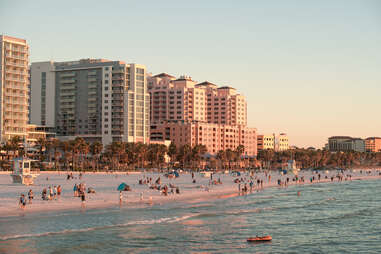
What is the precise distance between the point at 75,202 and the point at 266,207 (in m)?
24.4

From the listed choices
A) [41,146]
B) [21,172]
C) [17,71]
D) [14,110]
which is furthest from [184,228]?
[17,71]

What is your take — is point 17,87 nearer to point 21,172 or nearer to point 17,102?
point 17,102

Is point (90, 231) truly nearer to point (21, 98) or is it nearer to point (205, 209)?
point (205, 209)

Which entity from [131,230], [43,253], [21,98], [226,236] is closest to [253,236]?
[226,236]

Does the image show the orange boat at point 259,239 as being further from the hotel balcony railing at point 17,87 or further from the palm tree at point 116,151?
the hotel balcony railing at point 17,87

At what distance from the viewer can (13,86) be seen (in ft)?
586

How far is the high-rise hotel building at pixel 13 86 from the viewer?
177000 mm

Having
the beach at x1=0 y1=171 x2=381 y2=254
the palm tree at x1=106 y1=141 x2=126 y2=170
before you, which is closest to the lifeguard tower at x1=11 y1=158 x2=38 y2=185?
the beach at x1=0 y1=171 x2=381 y2=254

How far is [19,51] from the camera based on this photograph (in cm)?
18025

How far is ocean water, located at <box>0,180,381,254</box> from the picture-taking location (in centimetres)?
3756

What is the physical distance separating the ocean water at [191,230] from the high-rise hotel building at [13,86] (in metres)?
130

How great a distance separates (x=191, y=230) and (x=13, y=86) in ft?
489

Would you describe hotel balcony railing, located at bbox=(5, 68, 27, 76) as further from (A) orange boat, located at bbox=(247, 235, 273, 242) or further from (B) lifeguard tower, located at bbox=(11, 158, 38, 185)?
(A) orange boat, located at bbox=(247, 235, 273, 242)

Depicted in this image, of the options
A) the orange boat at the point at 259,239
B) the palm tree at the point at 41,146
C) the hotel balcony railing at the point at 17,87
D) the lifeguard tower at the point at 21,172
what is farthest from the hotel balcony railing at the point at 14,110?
the orange boat at the point at 259,239
